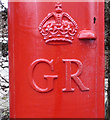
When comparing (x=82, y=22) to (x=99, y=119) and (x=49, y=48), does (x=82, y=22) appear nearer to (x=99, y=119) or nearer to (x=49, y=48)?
(x=49, y=48)

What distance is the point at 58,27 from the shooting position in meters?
1.17

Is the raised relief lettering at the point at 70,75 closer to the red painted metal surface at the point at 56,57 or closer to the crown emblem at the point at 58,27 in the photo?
the red painted metal surface at the point at 56,57

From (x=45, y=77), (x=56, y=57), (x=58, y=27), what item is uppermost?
(x=58, y=27)

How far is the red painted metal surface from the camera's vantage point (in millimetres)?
1171

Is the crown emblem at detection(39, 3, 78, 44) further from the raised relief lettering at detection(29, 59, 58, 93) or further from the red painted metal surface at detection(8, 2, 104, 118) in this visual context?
the raised relief lettering at detection(29, 59, 58, 93)

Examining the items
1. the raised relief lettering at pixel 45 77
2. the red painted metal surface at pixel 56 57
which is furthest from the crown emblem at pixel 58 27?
the raised relief lettering at pixel 45 77

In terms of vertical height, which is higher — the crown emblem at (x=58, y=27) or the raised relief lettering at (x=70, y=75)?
the crown emblem at (x=58, y=27)

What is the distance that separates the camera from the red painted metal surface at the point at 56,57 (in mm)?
1171

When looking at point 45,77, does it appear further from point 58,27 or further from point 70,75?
point 58,27

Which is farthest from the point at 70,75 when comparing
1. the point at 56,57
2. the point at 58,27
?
the point at 58,27

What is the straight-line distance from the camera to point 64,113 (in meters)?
1.21

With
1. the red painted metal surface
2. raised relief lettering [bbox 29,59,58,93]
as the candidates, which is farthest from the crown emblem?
raised relief lettering [bbox 29,59,58,93]

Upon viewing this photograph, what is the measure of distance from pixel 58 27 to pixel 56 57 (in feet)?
0.62

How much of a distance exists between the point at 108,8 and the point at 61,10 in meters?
1.14
